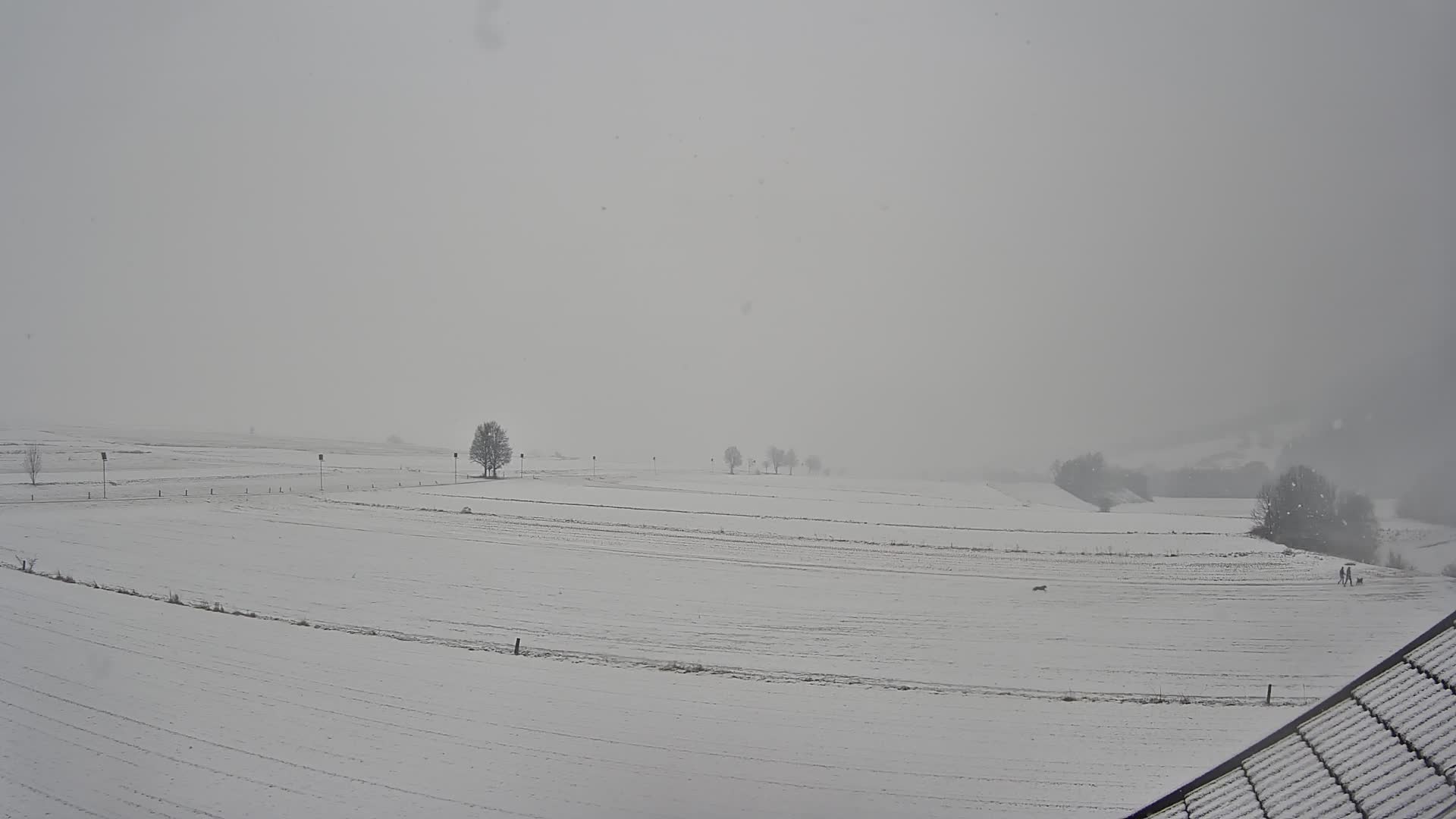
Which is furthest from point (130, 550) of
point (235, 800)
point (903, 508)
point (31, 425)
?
point (31, 425)

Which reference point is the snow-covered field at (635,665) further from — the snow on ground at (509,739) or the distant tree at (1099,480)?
the distant tree at (1099,480)

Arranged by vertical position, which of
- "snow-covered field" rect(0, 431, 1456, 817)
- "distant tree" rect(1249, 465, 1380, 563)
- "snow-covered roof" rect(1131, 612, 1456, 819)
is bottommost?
"snow-covered field" rect(0, 431, 1456, 817)

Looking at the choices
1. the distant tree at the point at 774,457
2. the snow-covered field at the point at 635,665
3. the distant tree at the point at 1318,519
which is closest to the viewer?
the snow-covered field at the point at 635,665

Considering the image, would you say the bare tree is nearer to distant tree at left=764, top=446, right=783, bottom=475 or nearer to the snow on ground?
the snow on ground

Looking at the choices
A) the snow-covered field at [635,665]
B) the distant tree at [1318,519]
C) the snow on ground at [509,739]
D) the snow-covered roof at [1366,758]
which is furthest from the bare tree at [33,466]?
the distant tree at [1318,519]

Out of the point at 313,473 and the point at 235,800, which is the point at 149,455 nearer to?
the point at 313,473

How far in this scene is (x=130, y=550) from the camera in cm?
2973

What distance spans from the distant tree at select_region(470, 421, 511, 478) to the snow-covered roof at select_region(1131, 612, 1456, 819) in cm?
8063

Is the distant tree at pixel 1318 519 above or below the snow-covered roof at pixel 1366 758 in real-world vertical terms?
below

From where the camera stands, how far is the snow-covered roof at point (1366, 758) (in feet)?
11.0

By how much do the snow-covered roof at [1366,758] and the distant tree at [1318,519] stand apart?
4729cm

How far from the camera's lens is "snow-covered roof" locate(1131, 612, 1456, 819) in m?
3.34

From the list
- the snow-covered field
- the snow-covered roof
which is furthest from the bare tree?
the snow-covered roof

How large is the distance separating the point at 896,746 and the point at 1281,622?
19411mm
